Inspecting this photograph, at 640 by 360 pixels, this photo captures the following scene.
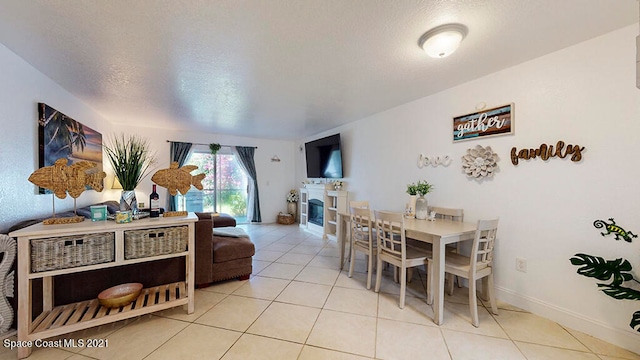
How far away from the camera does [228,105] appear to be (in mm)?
3322

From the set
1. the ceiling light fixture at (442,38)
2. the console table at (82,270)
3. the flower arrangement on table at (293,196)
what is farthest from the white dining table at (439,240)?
the flower arrangement on table at (293,196)

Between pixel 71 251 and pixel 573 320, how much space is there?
379 centimetres

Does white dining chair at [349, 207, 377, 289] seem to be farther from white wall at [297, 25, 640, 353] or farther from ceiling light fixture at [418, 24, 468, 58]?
ceiling light fixture at [418, 24, 468, 58]

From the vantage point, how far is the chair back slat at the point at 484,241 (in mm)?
1853

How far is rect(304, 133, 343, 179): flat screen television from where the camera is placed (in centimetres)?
452

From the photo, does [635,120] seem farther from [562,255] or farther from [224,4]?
[224,4]

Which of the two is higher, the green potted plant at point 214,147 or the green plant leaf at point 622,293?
the green potted plant at point 214,147

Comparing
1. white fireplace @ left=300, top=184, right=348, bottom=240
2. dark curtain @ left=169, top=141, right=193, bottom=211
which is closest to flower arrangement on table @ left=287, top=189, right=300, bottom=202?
white fireplace @ left=300, top=184, right=348, bottom=240

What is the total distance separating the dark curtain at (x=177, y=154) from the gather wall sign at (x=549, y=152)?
223 inches

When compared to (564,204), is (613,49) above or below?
above

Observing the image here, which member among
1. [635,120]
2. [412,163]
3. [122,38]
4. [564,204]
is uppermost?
[122,38]

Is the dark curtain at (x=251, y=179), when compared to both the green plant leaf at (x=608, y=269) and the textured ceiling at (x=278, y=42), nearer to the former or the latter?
the textured ceiling at (x=278, y=42)

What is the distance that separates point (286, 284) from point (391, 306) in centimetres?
113

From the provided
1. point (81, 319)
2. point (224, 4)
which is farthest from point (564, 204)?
point (81, 319)
